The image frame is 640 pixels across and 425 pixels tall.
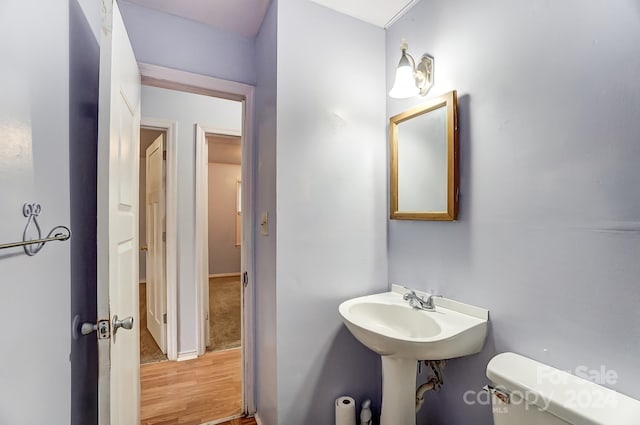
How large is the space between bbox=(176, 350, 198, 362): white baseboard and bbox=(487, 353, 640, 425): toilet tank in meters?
2.35

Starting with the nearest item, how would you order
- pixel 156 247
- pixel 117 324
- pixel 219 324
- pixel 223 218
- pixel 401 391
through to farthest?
1. pixel 117 324
2. pixel 401 391
3. pixel 156 247
4. pixel 219 324
5. pixel 223 218

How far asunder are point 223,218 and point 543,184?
546 centimetres

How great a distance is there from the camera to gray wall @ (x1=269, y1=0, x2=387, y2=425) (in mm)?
1408

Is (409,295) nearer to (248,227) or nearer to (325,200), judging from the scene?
(325,200)

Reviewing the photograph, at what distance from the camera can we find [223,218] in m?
5.73

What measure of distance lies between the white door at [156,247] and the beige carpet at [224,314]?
1.73 ft

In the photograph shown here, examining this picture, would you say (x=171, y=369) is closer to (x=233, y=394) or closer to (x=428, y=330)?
(x=233, y=394)

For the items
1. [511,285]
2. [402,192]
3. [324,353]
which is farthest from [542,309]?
[324,353]

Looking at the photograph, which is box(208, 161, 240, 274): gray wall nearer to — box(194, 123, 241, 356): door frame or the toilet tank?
box(194, 123, 241, 356): door frame

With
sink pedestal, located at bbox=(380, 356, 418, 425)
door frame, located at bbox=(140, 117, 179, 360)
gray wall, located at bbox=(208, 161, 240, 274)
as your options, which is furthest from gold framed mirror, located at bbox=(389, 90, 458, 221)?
gray wall, located at bbox=(208, 161, 240, 274)

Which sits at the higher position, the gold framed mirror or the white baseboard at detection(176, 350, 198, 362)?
the gold framed mirror

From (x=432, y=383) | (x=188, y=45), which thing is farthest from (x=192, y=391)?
(x=188, y=45)

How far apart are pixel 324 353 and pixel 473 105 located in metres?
1.36

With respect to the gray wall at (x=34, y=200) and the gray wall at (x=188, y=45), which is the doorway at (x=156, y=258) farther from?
the gray wall at (x=34, y=200)
